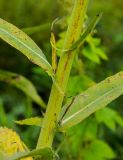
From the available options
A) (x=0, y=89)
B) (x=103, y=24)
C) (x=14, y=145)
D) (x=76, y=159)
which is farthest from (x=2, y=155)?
(x=103, y=24)

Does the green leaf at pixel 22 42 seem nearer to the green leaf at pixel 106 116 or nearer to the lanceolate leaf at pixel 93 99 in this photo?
the lanceolate leaf at pixel 93 99

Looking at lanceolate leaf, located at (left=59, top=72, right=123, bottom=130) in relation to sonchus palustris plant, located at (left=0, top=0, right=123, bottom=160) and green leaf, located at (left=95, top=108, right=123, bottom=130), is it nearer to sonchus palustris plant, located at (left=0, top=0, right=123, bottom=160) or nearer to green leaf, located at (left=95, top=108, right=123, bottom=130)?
sonchus palustris plant, located at (left=0, top=0, right=123, bottom=160)

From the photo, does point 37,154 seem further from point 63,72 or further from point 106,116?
point 106,116

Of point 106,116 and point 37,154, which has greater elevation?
point 37,154

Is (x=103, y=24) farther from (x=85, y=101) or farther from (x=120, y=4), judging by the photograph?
(x=85, y=101)

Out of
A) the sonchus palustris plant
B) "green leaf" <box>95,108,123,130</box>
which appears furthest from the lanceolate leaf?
"green leaf" <box>95,108,123,130</box>

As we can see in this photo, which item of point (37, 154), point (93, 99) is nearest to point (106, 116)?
point (93, 99)

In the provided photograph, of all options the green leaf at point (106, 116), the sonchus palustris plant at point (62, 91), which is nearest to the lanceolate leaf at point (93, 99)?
the sonchus palustris plant at point (62, 91)
